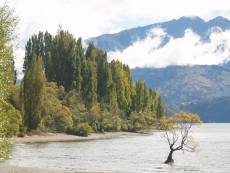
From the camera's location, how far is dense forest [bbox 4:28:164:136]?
442ft

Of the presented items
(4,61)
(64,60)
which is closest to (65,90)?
(64,60)

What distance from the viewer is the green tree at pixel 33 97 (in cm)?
13375

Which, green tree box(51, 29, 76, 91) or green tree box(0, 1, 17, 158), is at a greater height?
green tree box(51, 29, 76, 91)

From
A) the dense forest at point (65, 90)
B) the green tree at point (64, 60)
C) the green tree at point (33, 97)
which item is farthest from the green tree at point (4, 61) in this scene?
the green tree at point (64, 60)

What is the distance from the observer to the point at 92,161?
Result: 271 ft

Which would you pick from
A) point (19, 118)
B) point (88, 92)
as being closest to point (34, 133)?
point (19, 118)

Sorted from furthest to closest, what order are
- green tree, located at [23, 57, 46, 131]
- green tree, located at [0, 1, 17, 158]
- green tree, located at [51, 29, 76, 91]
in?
green tree, located at [51, 29, 76, 91] < green tree, located at [23, 57, 46, 131] < green tree, located at [0, 1, 17, 158]

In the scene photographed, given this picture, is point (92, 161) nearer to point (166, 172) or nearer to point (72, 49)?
point (166, 172)

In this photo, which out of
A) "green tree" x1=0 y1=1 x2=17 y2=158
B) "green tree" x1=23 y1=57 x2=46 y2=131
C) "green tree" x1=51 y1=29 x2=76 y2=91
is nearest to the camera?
"green tree" x1=0 y1=1 x2=17 y2=158

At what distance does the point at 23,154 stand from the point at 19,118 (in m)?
37.0

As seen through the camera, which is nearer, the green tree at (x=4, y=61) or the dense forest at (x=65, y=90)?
the green tree at (x=4, y=61)

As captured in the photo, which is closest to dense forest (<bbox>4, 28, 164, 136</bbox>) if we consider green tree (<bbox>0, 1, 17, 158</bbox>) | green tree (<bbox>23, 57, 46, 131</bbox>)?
green tree (<bbox>23, 57, 46, 131</bbox>)

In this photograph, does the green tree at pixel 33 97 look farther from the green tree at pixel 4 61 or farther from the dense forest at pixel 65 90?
the green tree at pixel 4 61

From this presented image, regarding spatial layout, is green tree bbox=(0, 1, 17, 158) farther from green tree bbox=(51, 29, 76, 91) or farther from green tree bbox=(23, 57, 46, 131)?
green tree bbox=(51, 29, 76, 91)
